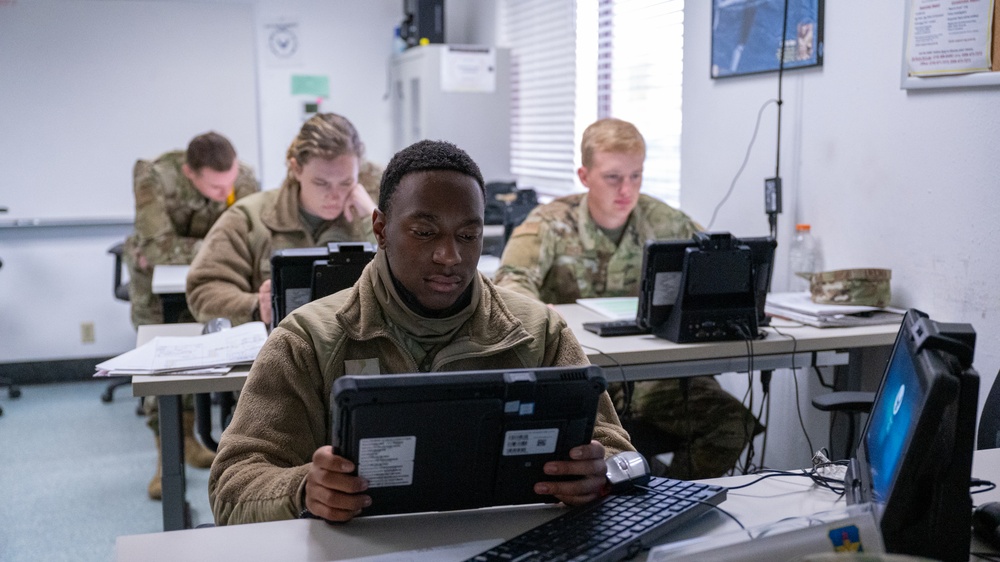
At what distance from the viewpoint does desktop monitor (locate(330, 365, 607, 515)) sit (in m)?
1.20

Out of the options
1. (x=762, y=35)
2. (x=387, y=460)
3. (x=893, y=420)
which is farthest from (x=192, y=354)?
(x=762, y=35)

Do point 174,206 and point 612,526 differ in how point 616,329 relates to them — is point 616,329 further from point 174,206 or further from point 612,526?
point 174,206

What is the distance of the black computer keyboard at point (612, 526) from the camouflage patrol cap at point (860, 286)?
153 centimetres

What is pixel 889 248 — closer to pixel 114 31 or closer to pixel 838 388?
pixel 838 388

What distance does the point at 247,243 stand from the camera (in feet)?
10.1

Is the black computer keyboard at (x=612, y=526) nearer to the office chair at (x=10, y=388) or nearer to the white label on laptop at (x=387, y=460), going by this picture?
the white label on laptop at (x=387, y=460)

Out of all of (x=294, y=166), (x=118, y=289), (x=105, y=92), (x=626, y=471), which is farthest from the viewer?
(x=105, y=92)

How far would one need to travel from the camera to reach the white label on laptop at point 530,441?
4.20ft

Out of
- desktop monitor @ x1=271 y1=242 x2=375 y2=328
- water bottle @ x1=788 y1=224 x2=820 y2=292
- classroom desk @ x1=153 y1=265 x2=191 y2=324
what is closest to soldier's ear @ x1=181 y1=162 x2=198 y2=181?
classroom desk @ x1=153 y1=265 x2=191 y2=324

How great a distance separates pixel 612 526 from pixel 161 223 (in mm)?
3472

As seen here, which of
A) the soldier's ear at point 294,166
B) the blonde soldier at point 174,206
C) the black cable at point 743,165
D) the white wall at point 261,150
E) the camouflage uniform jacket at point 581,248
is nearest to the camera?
the soldier's ear at point 294,166

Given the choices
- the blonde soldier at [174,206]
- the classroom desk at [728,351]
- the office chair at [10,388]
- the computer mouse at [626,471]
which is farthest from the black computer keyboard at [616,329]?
the office chair at [10,388]

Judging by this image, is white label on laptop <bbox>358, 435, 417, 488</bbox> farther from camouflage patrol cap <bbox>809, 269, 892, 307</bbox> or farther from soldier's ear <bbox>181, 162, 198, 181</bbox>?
soldier's ear <bbox>181, 162, 198, 181</bbox>

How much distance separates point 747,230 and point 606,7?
1.52 metres
